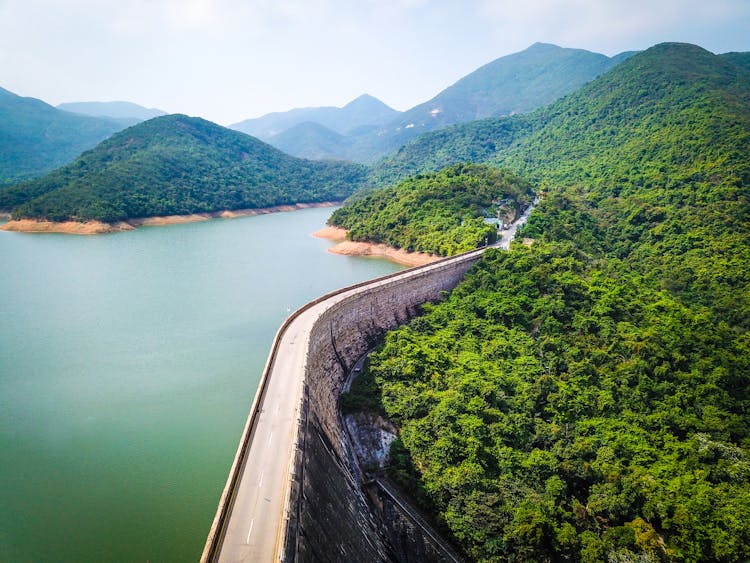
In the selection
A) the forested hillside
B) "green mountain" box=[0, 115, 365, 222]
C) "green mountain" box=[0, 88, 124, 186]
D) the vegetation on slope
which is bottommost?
the forested hillside

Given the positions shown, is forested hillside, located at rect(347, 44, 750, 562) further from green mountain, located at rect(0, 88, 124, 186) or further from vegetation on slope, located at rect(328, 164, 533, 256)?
green mountain, located at rect(0, 88, 124, 186)

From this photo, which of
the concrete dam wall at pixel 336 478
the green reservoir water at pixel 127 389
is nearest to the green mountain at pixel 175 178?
the green reservoir water at pixel 127 389

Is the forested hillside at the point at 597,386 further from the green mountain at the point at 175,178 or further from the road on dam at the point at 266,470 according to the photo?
the green mountain at the point at 175,178

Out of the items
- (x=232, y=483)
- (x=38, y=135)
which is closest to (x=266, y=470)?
(x=232, y=483)

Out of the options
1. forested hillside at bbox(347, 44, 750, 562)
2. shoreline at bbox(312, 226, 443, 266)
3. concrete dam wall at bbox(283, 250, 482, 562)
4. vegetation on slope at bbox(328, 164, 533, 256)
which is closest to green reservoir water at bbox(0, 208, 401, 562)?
shoreline at bbox(312, 226, 443, 266)

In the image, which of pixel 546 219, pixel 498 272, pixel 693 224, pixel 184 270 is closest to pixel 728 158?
pixel 693 224
